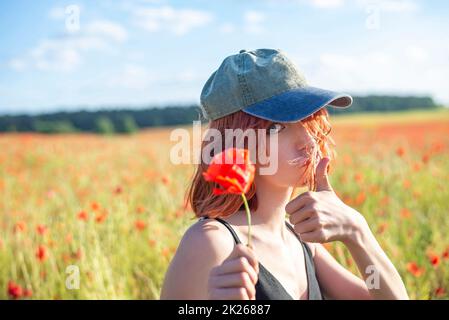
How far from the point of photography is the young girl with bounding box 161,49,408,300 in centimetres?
125

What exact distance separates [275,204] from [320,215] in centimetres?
39

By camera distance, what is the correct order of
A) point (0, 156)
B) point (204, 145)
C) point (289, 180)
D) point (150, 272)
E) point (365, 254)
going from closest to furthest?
point (365, 254) → point (289, 180) → point (204, 145) → point (150, 272) → point (0, 156)

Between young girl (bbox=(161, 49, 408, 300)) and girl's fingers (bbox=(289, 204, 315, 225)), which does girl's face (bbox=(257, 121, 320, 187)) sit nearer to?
young girl (bbox=(161, 49, 408, 300))

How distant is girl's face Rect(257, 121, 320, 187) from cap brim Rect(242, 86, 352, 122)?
0.04 meters

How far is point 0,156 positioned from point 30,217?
13.7 ft

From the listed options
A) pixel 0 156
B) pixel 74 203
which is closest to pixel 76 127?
pixel 0 156

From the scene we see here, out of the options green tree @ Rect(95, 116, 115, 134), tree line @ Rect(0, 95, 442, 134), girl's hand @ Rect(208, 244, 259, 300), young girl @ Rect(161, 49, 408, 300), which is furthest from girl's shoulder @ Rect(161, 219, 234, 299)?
green tree @ Rect(95, 116, 115, 134)

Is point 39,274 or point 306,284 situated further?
point 39,274

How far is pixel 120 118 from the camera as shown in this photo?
36281 mm

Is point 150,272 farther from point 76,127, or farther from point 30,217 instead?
point 76,127

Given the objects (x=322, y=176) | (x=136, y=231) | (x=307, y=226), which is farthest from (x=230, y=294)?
(x=136, y=231)

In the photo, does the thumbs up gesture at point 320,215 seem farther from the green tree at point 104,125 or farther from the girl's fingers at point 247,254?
the green tree at point 104,125
